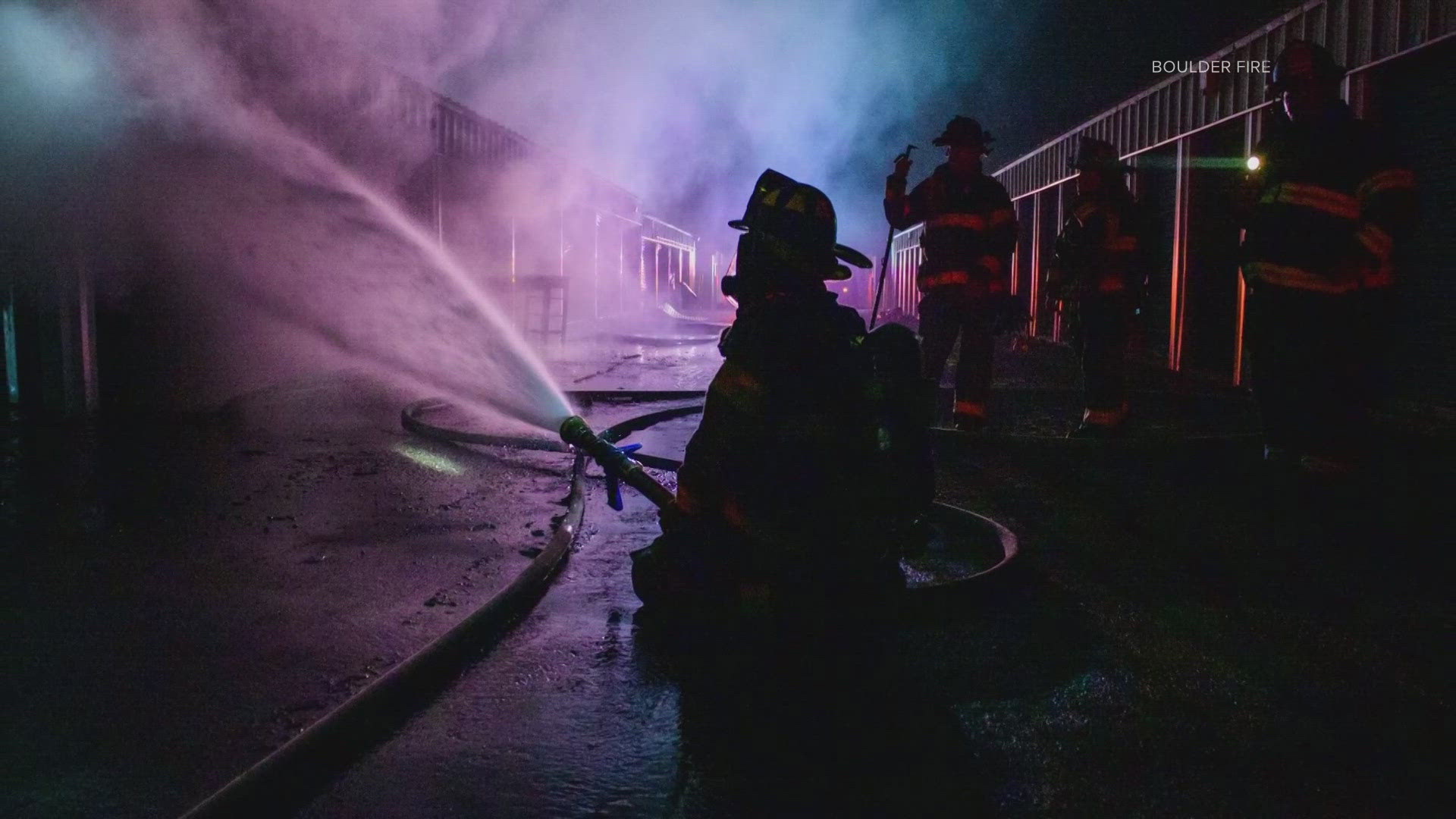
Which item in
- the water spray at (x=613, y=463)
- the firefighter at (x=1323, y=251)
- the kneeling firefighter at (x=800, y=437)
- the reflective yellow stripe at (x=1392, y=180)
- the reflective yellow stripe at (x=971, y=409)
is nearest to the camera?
the kneeling firefighter at (x=800, y=437)

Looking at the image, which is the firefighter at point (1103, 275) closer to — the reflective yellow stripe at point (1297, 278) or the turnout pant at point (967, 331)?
the turnout pant at point (967, 331)

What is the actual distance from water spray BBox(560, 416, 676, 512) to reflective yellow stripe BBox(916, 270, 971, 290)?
374cm

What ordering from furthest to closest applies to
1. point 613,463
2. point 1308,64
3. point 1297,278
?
point 1297,278, point 1308,64, point 613,463

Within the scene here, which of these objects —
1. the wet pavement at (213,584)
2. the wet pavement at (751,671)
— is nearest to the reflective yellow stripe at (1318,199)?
the wet pavement at (751,671)

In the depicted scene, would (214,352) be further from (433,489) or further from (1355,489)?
(1355,489)

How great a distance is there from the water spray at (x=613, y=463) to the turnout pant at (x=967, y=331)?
3.72 m

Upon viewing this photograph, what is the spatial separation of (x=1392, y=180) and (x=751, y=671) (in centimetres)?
406

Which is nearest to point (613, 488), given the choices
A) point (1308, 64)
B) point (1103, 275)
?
point (1308, 64)

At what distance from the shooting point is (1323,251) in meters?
4.89

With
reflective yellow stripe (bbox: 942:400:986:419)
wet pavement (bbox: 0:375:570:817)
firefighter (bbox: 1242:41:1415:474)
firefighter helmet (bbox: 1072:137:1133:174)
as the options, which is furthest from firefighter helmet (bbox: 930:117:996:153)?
wet pavement (bbox: 0:375:570:817)

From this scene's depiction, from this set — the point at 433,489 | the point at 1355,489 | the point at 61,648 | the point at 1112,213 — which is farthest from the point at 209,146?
the point at 1355,489

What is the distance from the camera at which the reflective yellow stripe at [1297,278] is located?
4836 millimetres

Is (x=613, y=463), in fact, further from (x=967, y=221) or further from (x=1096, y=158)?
(x=1096, y=158)

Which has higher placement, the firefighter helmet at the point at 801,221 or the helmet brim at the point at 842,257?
the firefighter helmet at the point at 801,221
